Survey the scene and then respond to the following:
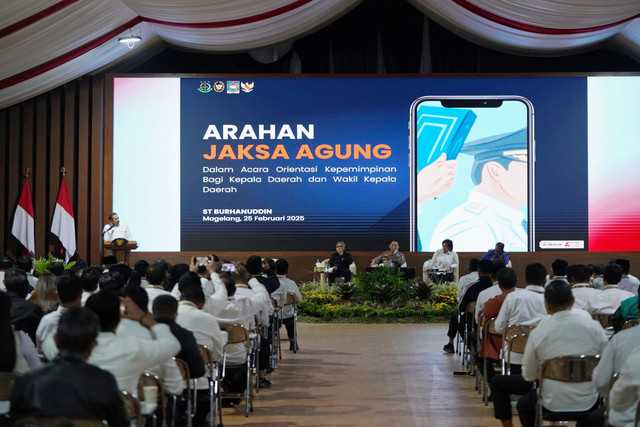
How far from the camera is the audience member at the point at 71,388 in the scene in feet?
9.37

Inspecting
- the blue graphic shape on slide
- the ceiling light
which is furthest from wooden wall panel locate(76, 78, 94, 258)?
the blue graphic shape on slide

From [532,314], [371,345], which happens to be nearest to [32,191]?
[371,345]

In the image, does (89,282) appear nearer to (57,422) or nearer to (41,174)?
(57,422)

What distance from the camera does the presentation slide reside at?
14641 millimetres

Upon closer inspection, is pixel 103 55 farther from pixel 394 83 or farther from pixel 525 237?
pixel 525 237

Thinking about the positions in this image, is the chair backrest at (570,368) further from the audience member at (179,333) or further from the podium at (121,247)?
the podium at (121,247)

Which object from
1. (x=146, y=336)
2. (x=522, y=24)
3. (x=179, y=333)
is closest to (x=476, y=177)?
(x=522, y=24)

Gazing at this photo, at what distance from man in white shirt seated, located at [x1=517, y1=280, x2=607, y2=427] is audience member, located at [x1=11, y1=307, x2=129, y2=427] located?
88.2 inches

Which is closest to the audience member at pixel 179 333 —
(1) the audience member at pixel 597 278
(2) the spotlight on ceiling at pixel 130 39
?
(1) the audience member at pixel 597 278

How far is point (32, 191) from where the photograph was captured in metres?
15.0

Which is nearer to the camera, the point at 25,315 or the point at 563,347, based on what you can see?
the point at 563,347

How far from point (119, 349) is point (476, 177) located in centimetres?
1173

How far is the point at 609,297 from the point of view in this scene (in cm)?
636

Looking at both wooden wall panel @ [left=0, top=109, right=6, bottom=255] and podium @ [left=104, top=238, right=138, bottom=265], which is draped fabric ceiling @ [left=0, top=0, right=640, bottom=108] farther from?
podium @ [left=104, top=238, right=138, bottom=265]
